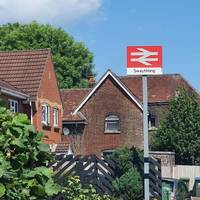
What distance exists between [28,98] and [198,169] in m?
12.1

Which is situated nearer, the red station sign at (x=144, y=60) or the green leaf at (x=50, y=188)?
the green leaf at (x=50, y=188)

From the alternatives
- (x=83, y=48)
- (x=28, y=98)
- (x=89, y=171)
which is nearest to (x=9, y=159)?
(x=89, y=171)

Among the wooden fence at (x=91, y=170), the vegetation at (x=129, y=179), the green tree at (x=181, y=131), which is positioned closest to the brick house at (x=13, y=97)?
the green tree at (x=181, y=131)

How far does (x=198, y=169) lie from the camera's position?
42.2 m

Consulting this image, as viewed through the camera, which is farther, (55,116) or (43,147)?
(55,116)

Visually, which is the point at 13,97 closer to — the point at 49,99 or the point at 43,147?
the point at 49,99

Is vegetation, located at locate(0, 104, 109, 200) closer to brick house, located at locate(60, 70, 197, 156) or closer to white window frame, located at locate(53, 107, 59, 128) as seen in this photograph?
white window frame, located at locate(53, 107, 59, 128)

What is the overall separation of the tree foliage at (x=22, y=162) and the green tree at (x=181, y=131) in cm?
4167

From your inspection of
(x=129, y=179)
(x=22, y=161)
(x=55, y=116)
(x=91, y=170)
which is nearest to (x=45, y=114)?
(x=55, y=116)

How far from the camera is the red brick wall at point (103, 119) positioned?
165ft

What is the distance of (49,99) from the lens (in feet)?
144

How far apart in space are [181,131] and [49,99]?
10.7m

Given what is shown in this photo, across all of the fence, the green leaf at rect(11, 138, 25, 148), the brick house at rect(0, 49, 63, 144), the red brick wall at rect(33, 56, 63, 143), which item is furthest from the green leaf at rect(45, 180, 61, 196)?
the red brick wall at rect(33, 56, 63, 143)

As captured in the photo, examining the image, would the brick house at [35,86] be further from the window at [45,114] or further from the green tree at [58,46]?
the green tree at [58,46]
